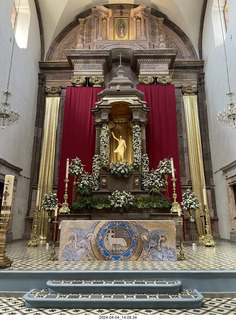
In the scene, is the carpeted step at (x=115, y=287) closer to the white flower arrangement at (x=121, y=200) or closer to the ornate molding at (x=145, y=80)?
the white flower arrangement at (x=121, y=200)

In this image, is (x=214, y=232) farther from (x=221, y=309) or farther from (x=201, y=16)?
(x=201, y=16)

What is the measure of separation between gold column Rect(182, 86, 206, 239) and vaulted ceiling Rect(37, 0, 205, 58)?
3209mm

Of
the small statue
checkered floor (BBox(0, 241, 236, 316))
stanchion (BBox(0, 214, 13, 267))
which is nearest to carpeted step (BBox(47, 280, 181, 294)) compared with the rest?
checkered floor (BBox(0, 241, 236, 316))

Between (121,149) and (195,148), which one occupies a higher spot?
(195,148)

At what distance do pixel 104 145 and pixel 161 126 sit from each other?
3.36m

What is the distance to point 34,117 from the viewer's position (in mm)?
12867

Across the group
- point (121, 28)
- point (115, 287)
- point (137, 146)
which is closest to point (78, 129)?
point (137, 146)

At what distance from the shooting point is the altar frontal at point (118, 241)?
604 centimetres

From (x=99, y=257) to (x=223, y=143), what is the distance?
7.43 m

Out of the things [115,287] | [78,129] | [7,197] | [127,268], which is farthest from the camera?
[78,129]

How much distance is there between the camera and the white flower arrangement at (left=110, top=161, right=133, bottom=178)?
9484 millimetres

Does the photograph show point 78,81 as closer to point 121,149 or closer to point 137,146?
point 121,149

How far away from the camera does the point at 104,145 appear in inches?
404

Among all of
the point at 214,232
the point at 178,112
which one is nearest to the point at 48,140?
the point at 178,112
